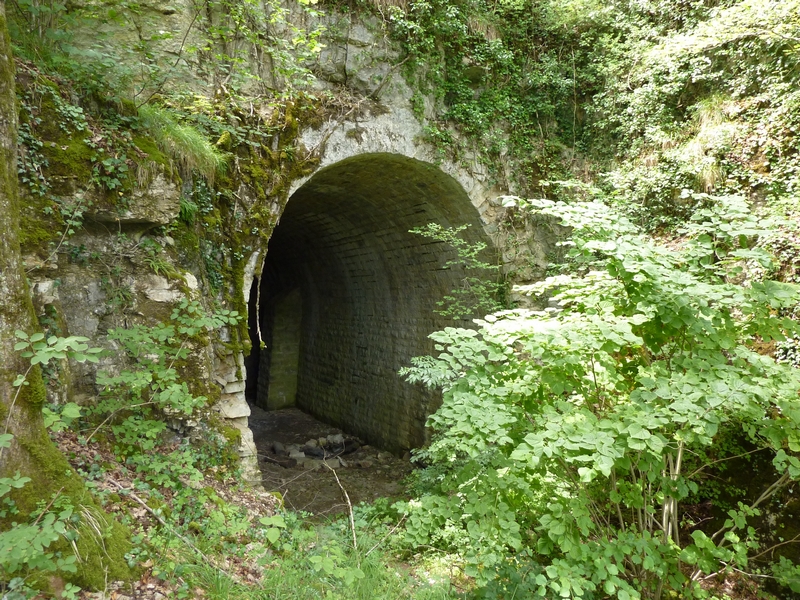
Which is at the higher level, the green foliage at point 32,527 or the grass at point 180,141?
the grass at point 180,141

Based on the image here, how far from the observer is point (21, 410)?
2.21m

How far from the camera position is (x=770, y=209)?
466 centimetres

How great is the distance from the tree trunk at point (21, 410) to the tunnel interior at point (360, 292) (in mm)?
2952

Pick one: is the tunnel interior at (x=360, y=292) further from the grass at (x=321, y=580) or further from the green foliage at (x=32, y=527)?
the green foliage at (x=32, y=527)

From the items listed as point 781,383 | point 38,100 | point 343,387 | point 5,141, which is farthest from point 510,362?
point 343,387

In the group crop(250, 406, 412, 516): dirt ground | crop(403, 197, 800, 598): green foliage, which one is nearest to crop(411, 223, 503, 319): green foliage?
crop(250, 406, 412, 516): dirt ground

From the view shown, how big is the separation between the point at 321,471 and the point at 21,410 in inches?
209

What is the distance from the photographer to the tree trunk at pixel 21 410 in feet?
7.08

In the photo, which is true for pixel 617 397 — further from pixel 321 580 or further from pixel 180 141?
pixel 180 141

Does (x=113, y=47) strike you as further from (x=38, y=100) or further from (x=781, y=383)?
(x=781, y=383)

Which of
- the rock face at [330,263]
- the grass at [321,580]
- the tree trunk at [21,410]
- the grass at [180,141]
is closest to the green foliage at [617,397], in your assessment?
the grass at [321,580]

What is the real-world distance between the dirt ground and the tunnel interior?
36 centimetres

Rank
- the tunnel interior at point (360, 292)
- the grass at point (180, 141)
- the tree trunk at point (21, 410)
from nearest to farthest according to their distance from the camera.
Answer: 1. the tree trunk at point (21, 410)
2. the grass at point (180, 141)
3. the tunnel interior at point (360, 292)

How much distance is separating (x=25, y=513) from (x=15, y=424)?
385 mm
